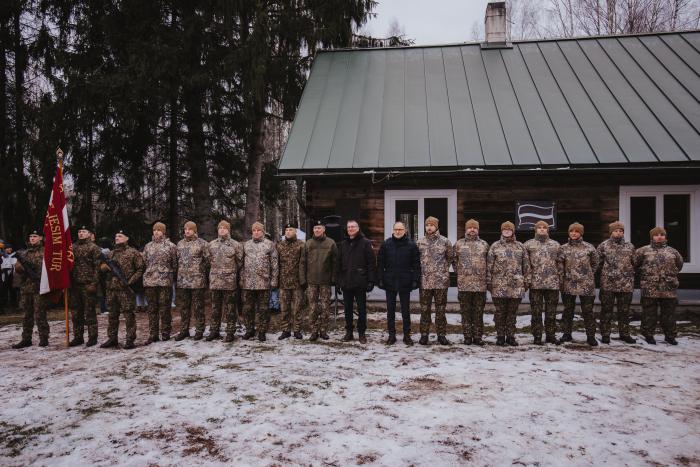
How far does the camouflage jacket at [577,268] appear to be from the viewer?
21.9 ft

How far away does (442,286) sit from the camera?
268 inches

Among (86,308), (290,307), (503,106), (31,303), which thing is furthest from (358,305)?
(503,106)

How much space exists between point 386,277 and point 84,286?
493 centimetres

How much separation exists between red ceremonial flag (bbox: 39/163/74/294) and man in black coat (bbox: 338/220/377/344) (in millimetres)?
4387

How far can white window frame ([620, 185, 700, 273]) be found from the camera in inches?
367

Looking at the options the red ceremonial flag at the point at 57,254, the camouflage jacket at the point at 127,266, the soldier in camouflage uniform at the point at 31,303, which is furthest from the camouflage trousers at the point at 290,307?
the soldier in camouflage uniform at the point at 31,303

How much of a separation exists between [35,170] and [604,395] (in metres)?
14.7

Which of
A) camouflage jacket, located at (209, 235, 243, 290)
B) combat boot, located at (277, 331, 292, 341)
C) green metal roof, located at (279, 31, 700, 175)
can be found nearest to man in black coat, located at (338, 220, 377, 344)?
combat boot, located at (277, 331, 292, 341)

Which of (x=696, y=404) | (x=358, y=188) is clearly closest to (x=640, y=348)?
(x=696, y=404)

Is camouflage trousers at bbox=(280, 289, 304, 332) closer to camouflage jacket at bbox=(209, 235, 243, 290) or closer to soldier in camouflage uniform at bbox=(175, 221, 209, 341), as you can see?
camouflage jacket at bbox=(209, 235, 243, 290)

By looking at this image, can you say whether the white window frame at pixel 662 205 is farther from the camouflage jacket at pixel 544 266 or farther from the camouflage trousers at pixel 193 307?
the camouflage trousers at pixel 193 307

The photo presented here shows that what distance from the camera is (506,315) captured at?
268 inches

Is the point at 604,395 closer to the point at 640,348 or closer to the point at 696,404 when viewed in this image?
the point at 696,404

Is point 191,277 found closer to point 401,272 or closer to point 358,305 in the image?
point 358,305
